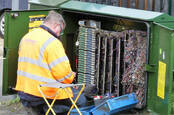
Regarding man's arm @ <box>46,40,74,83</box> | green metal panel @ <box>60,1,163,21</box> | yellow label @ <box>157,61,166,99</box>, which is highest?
green metal panel @ <box>60,1,163,21</box>

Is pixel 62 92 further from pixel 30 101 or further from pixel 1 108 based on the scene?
pixel 1 108

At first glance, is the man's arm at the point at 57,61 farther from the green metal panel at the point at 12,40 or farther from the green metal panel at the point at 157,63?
the green metal panel at the point at 12,40

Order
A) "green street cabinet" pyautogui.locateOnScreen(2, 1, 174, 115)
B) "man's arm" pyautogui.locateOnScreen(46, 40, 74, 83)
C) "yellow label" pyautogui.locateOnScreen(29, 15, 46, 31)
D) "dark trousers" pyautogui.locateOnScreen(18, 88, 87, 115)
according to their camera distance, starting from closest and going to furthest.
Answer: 1. "man's arm" pyautogui.locateOnScreen(46, 40, 74, 83)
2. "dark trousers" pyautogui.locateOnScreen(18, 88, 87, 115)
3. "green street cabinet" pyautogui.locateOnScreen(2, 1, 174, 115)
4. "yellow label" pyautogui.locateOnScreen(29, 15, 46, 31)

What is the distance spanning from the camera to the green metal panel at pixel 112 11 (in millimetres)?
6242

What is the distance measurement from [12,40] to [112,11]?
1608 millimetres

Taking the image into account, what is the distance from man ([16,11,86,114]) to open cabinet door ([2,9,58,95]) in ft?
5.05

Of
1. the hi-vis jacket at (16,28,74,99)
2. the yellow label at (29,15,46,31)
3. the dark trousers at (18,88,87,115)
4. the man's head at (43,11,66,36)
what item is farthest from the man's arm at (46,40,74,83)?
the yellow label at (29,15,46,31)

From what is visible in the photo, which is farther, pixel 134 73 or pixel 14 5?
pixel 14 5

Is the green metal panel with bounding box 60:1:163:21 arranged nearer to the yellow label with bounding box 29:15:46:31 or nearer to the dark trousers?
the yellow label with bounding box 29:15:46:31

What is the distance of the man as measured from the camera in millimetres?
5254

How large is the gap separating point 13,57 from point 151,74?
220 centimetres

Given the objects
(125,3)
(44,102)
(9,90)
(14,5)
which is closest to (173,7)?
(125,3)

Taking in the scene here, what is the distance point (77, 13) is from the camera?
7.81m

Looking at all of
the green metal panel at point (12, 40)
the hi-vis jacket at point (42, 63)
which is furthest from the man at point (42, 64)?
the green metal panel at point (12, 40)
